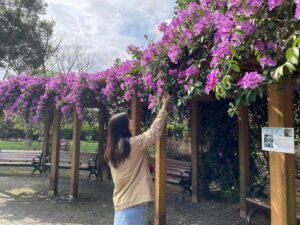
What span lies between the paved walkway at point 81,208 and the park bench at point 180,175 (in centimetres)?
36

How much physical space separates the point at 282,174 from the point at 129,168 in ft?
5.13

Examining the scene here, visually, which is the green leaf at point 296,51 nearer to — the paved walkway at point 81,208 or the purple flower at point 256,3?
the purple flower at point 256,3

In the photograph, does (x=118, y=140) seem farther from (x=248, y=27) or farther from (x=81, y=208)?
(x=81, y=208)

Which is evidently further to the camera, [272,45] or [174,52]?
[174,52]

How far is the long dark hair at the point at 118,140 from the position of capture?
9.76ft

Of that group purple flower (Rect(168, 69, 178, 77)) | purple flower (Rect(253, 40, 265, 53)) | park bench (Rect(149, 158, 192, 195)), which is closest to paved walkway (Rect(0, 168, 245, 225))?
park bench (Rect(149, 158, 192, 195))

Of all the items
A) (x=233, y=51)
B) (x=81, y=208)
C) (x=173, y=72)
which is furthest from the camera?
(x=81, y=208)

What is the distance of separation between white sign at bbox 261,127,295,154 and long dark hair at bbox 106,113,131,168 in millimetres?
1476

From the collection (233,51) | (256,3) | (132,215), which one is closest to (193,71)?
(233,51)

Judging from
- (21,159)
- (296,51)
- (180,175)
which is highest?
(296,51)

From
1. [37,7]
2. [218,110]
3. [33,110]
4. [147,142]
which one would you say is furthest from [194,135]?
[37,7]

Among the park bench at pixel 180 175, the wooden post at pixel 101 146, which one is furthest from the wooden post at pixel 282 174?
the wooden post at pixel 101 146

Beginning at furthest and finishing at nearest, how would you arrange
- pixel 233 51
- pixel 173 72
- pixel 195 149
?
pixel 195 149 < pixel 173 72 < pixel 233 51

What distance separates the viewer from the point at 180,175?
7488mm
